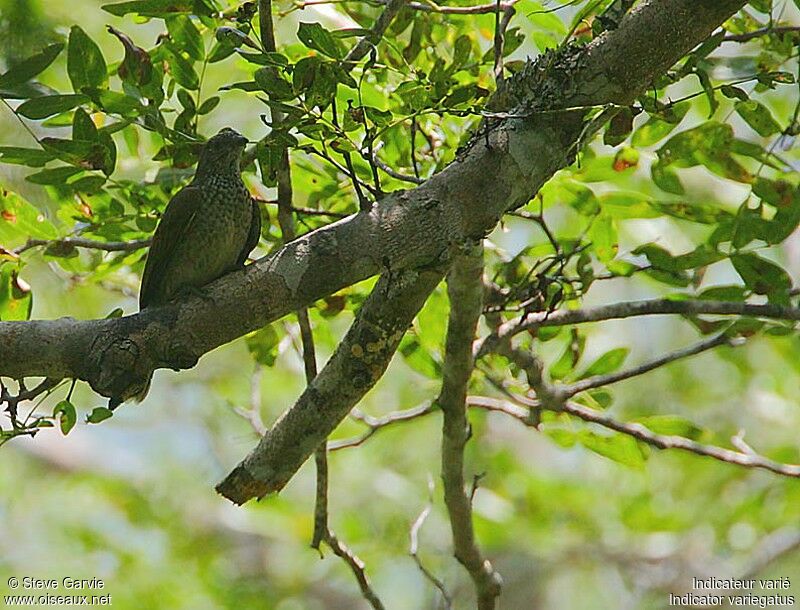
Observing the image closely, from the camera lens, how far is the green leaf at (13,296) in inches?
114

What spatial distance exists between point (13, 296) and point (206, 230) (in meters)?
0.58

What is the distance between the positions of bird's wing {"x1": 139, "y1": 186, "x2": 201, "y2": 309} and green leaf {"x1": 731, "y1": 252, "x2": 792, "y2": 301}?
1.64 m

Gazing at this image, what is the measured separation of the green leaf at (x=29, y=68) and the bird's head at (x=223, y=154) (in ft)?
1.87

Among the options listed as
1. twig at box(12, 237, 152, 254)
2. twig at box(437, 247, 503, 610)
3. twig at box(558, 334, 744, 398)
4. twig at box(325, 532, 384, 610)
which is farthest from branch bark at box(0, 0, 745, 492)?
twig at box(558, 334, 744, 398)

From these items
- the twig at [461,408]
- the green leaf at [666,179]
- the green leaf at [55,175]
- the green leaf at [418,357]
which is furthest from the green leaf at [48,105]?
the green leaf at [666,179]

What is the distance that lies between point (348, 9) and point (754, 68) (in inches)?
49.8

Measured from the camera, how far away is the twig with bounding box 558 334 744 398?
3289mm

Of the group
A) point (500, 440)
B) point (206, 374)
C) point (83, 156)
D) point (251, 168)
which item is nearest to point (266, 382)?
point (206, 374)

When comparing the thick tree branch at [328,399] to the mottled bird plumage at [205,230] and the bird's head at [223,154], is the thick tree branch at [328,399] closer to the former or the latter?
the mottled bird plumage at [205,230]

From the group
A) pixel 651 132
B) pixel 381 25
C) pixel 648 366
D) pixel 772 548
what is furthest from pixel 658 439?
pixel 772 548

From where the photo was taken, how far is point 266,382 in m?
6.90

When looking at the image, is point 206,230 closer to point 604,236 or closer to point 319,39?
point 319,39

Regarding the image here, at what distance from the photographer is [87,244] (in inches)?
112

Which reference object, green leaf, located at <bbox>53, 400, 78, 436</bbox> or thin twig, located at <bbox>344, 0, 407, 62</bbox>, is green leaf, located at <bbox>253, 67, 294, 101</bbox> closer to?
thin twig, located at <bbox>344, 0, 407, 62</bbox>
